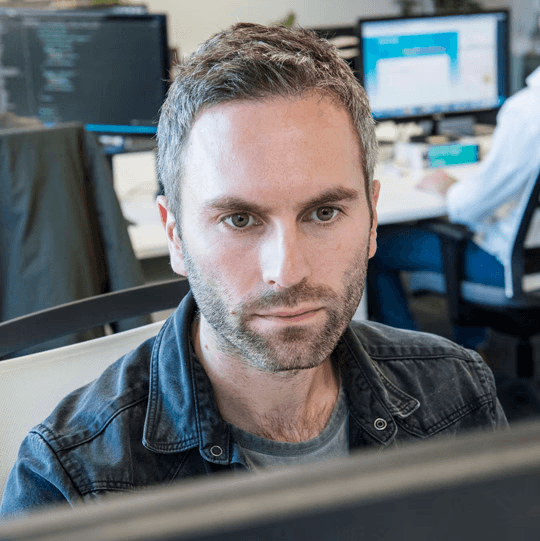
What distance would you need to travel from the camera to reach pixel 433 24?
2.61 metres

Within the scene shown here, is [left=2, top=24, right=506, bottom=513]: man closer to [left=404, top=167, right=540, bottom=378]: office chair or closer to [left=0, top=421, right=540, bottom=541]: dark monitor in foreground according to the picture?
[left=0, top=421, right=540, bottom=541]: dark monitor in foreground

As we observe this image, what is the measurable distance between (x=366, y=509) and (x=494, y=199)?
6.64ft

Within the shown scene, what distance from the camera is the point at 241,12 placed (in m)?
5.29

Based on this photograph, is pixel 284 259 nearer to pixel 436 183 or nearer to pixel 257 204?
pixel 257 204

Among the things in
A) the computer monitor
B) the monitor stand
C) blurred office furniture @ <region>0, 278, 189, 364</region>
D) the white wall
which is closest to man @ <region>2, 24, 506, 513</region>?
blurred office furniture @ <region>0, 278, 189, 364</region>

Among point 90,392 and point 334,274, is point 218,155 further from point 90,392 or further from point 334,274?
point 90,392

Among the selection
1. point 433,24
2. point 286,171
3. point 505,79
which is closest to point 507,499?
point 286,171

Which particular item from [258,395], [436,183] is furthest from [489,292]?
[258,395]

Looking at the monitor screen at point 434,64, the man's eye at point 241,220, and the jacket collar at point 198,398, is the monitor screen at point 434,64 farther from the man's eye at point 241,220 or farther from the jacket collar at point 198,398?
the man's eye at point 241,220

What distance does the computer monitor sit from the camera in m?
2.10

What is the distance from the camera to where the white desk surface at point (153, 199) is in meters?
1.97

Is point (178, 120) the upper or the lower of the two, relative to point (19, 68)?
lower

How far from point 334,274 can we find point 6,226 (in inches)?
39.9

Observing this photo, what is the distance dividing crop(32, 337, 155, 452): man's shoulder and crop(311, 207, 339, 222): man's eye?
0.92ft
